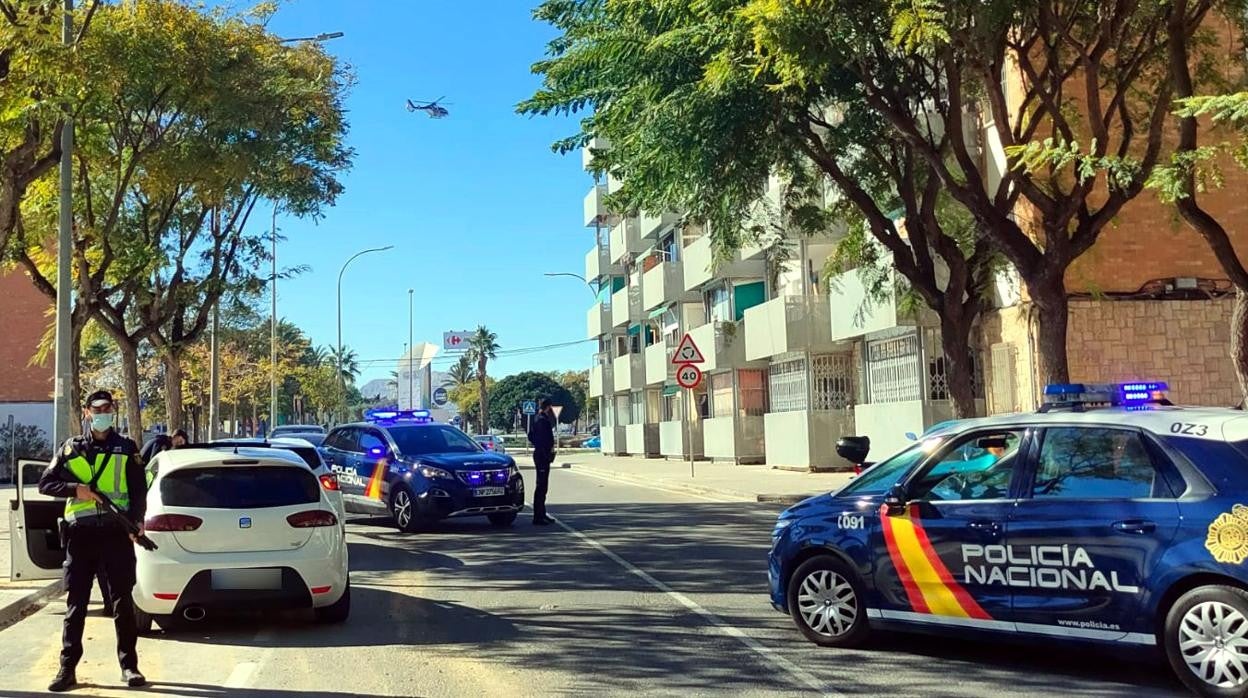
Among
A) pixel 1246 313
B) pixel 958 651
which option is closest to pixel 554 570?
pixel 958 651

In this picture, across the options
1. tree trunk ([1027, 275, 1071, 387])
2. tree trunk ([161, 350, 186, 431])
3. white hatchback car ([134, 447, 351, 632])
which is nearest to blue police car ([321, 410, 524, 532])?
tree trunk ([161, 350, 186, 431])

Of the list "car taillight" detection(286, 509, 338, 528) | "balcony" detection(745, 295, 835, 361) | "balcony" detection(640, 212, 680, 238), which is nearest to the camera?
"car taillight" detection(286, 509, 338, 528)

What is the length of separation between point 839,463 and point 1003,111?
48.1ft

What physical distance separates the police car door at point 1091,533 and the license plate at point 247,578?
5119 millimetres

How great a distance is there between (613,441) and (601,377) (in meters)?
3.19

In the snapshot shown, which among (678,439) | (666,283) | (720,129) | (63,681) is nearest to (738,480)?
(720,129)

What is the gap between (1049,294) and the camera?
564 inches

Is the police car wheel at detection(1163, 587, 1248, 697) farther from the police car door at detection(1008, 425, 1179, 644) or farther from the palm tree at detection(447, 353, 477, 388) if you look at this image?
the palm tree at detection(447, 353, 477, 388)

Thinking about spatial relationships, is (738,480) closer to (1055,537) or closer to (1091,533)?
(1055,537)

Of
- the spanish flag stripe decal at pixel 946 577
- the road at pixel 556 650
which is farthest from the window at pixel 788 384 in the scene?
the spanish flag stripe decal at pixel 946 577

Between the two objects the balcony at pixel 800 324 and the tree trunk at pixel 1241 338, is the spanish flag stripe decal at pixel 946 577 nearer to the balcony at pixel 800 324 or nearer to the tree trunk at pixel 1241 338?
the tree trunk at pixel 1241 338

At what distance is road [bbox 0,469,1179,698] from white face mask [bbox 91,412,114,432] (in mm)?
1597

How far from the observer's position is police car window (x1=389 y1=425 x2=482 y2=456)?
16391 mm

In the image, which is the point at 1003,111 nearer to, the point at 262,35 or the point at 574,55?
the point at 574,55
